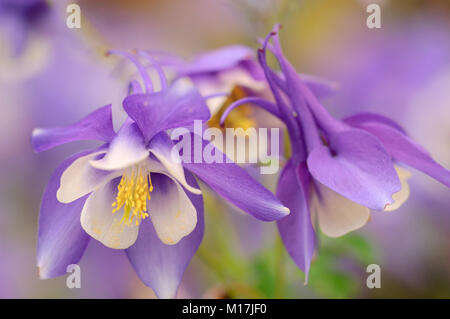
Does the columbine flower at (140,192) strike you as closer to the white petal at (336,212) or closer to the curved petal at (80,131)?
the curved petal at (80,131)

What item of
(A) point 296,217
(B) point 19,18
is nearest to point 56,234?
(A) point 296,217

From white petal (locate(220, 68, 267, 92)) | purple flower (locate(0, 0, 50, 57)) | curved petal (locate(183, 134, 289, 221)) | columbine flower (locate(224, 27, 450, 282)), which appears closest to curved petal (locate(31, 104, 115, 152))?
curved petal (locate(183, 134, 289, 221))

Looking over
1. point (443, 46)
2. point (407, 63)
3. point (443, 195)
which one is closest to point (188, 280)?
point (443, 195)

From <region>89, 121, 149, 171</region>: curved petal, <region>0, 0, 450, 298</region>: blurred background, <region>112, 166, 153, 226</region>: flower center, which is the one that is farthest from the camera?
<region>0, 0, 450, 298</region>: blurred background

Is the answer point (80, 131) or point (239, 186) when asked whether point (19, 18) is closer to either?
point (80, 131)

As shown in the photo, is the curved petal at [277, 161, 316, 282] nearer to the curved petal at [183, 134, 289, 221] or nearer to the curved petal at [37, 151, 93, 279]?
the curved petal at [183, 134, 289, 221]

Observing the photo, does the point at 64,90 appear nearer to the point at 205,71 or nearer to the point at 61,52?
the point at 61,52
